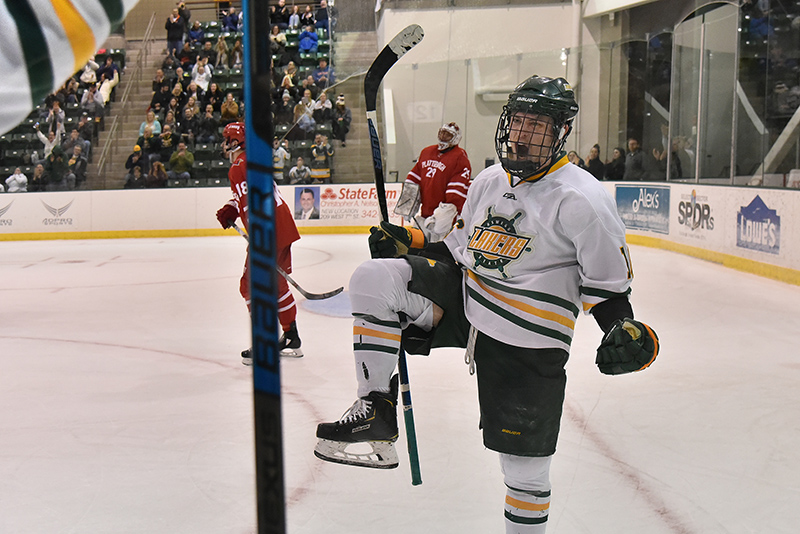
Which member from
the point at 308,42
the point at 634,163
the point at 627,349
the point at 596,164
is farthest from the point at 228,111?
the point at 627,349

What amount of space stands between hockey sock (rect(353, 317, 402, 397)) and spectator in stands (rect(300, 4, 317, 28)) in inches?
525

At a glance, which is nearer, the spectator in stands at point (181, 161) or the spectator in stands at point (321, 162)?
the spectator in stands at point (321, 162)

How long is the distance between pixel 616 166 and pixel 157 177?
20.5ft

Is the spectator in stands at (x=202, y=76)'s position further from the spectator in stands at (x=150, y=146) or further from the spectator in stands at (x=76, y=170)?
the spectator in stands at (x=76, y=170)

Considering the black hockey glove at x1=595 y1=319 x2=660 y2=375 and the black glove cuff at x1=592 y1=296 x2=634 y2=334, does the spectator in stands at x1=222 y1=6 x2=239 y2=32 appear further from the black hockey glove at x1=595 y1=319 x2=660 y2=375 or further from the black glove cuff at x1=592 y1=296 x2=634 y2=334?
the black hockey glove at x1=595 y1=319 x2=660 y2=375

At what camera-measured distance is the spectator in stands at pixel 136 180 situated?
1046 cm

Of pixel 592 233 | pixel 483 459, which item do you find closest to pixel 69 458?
pixel 483 459

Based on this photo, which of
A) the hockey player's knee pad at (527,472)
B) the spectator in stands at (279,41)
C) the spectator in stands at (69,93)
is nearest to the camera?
the hockey player's knee pad at (527,472)

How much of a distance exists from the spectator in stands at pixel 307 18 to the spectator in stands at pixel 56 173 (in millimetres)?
5546

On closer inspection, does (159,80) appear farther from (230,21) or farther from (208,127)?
(230,21)

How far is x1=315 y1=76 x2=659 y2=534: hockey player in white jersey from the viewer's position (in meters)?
1.55

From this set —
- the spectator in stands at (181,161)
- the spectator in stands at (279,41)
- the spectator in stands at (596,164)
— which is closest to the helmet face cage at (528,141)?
the spectator in stands at (596,164)

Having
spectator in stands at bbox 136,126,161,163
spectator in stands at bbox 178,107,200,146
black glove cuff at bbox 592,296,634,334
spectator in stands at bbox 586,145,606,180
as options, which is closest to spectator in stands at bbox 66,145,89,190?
spectator in stands at bbox 136,126,161,163

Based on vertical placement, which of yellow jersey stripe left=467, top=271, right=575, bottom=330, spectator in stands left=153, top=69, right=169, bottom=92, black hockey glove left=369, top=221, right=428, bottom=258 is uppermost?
spectator in stands left=153, top=69, right=169, bottom=92
